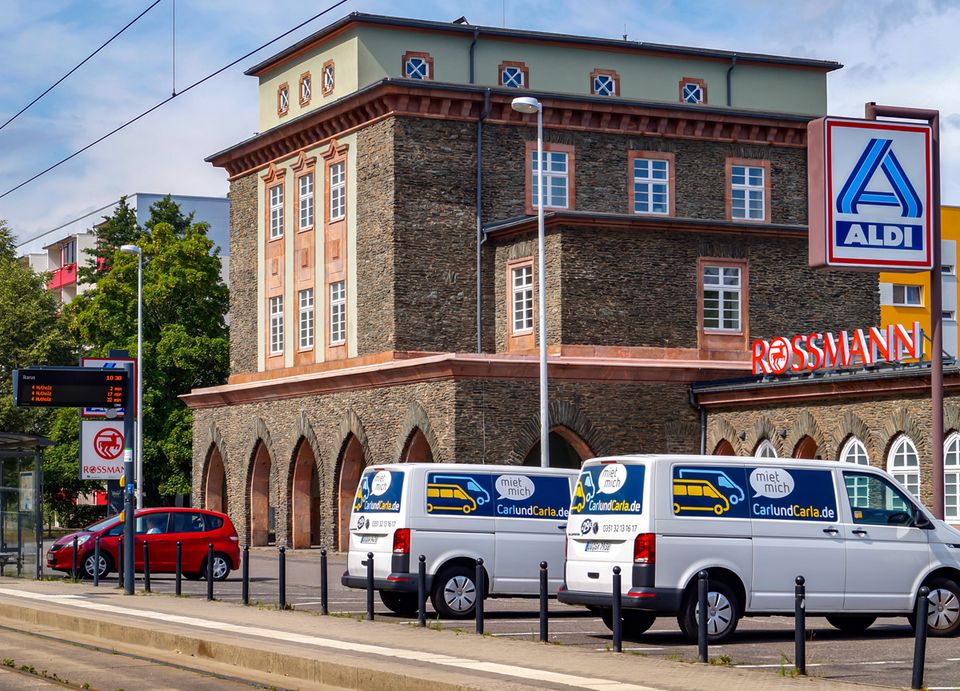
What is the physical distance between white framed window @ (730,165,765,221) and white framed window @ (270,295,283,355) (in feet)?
49.3

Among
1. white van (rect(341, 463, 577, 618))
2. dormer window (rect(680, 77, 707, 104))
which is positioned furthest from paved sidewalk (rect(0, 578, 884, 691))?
dormer window (rect(680, 77, 707, 104))

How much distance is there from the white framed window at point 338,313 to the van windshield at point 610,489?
31.7 metres

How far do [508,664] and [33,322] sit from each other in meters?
69.6

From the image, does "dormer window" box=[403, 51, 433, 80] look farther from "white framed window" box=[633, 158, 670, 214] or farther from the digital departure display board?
the digital departure display board

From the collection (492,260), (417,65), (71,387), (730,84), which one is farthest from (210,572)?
(730,84)

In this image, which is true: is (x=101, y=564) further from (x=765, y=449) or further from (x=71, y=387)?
(x=765, y=449)

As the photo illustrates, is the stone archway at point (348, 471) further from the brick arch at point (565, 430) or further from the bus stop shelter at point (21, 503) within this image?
the bus stop shelter at point (21, 503)

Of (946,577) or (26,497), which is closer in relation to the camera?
(946,577)

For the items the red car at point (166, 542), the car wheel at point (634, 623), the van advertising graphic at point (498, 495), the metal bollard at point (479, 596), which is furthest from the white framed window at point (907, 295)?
the metal bollard at point (479, 596)

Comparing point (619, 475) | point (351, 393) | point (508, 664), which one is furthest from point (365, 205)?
point (508, 664)

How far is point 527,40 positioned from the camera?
55.1m

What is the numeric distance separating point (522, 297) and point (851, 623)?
93.5 feet

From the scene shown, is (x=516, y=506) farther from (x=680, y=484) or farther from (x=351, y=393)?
(x=351, y=393)

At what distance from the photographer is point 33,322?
81.9m
